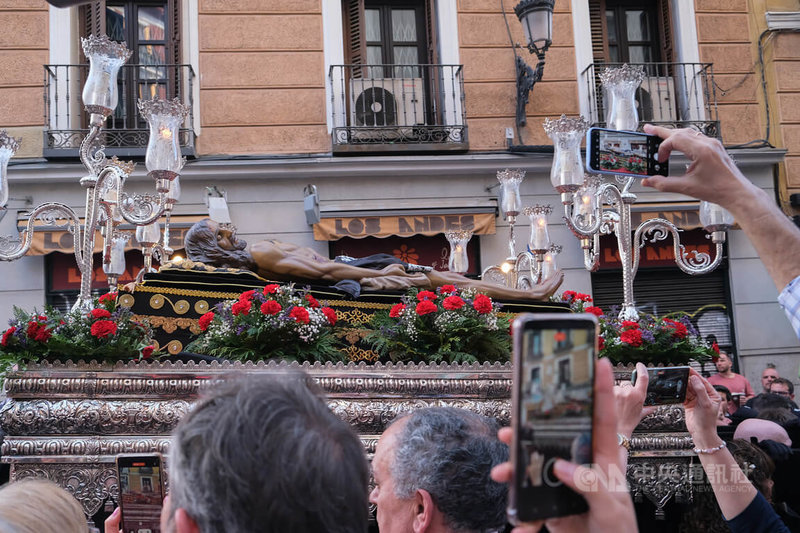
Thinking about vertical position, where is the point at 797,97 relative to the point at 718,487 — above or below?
above

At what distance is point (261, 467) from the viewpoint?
1180 millimetres

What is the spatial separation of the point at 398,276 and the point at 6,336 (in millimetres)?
2317

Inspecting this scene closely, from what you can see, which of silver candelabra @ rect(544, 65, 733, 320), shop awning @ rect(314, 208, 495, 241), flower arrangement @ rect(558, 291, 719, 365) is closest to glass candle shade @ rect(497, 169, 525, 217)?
silver candelabra @ rect(544, 65, 733, 320)

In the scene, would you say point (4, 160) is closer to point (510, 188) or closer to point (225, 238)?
point (225, 238)

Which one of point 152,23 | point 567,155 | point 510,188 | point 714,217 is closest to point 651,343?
point 714,217

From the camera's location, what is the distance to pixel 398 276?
200 inches

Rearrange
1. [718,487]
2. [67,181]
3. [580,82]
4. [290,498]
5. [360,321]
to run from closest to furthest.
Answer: [290,498] < [718,487] < [360,321] < [67,181] < [580,82]

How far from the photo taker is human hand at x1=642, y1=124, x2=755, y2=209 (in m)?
1.62

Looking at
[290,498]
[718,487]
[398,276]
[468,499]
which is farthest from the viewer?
[398,276]

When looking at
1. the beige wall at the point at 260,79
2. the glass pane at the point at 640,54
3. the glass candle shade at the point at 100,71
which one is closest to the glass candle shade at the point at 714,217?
the glass candle shade at the point at 100,71

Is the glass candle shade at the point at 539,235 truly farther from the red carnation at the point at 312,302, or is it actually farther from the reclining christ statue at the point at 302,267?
the red carnation at the point at 312,302

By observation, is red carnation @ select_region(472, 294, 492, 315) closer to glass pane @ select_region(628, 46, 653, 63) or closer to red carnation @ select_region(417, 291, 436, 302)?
red carnation @ select_region(417, 291, 436, 302)

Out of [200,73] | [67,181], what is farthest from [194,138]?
[67,181]

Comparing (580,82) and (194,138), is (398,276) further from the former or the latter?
(580,82)
